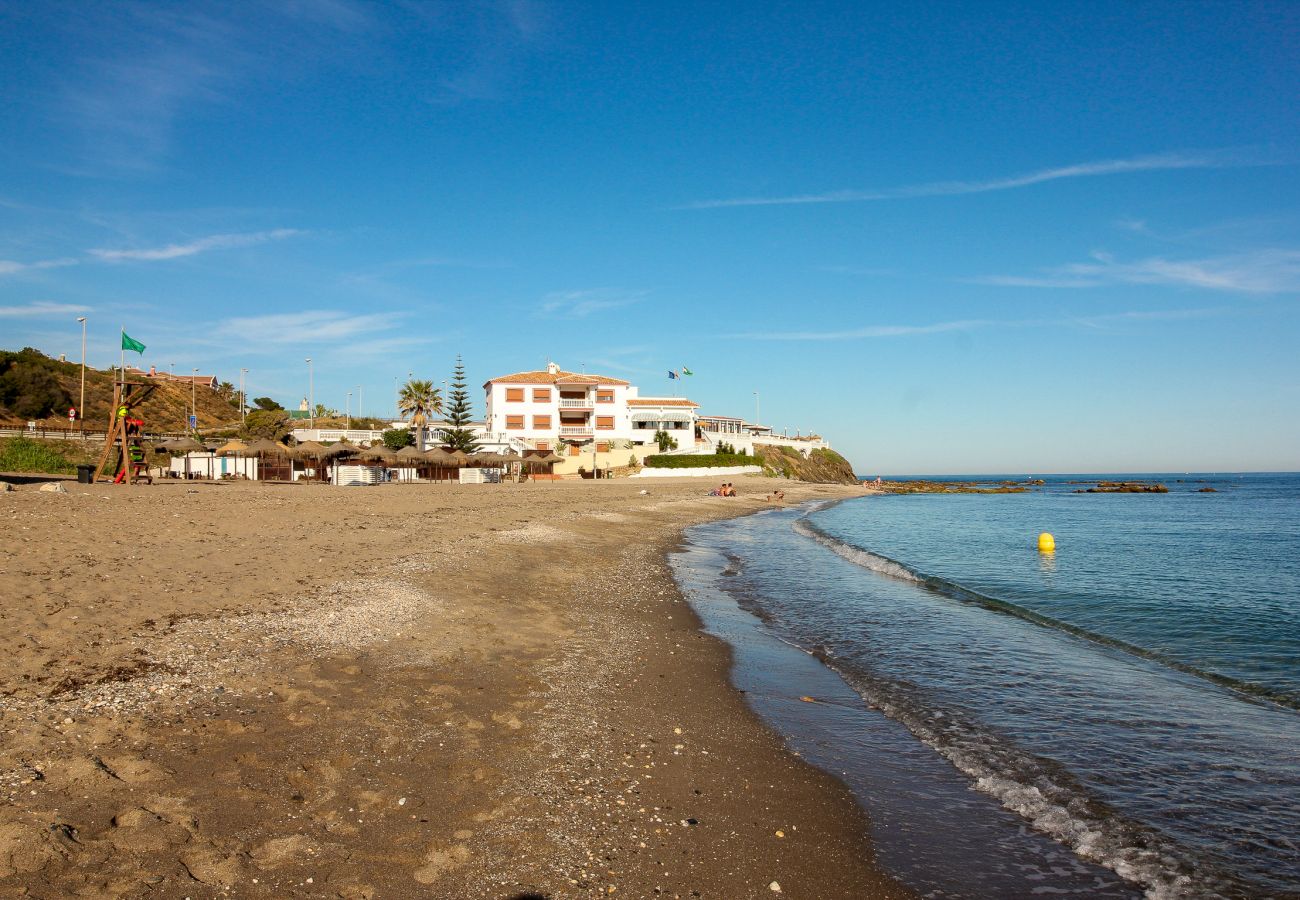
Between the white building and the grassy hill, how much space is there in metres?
27.7

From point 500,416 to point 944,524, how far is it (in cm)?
4181

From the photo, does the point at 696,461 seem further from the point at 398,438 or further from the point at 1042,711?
the point at 1042,711

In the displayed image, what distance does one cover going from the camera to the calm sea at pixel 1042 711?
5242mm

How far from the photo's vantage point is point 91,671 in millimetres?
6434

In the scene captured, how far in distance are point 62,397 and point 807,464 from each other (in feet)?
273

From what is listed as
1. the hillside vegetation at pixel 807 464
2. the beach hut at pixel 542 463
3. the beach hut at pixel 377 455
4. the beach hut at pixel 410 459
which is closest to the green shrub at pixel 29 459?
the beach hut at pixel 377 455

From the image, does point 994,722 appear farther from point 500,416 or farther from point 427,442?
point 500,416

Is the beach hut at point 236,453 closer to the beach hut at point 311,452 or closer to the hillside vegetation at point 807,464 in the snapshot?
the beach hut at point 311,452

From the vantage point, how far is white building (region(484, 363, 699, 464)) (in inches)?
2719

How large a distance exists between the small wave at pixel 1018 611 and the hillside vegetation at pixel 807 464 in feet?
194

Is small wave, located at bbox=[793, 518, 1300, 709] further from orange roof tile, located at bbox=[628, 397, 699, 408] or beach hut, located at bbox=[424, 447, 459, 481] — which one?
orange roof tile, located at bbox=[628, 397, 699, 408]

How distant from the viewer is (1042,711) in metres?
8.41

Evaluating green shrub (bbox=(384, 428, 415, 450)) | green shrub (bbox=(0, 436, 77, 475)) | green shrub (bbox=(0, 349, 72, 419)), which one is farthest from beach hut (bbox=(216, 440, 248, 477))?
green shrub (bbox=(0, 349, 72, 419))

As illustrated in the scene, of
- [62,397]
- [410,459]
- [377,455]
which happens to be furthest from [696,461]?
[62,397]
